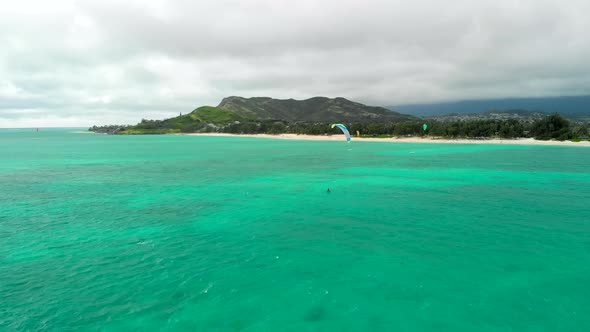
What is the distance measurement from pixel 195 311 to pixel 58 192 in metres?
44.1

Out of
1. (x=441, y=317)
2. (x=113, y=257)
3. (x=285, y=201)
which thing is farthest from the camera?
(x=285, y=201)

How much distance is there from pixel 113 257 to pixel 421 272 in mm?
21093

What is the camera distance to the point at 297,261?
76.6 ft

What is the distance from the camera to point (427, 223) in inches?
1252

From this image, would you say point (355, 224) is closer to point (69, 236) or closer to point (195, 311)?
point (195, 311)

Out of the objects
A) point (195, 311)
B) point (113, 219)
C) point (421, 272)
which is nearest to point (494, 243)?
point (421, 272)

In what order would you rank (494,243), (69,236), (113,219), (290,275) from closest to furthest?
(290,275)
(494,243)
(69,236)
(113,219)

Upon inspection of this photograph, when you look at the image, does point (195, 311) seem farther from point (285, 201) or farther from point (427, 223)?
point (285, 201)

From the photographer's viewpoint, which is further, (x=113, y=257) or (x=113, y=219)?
(x=113, y=219)

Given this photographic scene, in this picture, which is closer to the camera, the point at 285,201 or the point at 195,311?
the point at 195,311

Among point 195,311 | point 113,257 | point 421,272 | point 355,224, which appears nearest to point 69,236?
point 113,257

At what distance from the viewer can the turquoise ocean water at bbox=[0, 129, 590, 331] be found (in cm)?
1678

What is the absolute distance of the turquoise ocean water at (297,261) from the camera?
1678cm

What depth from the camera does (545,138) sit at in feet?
493
